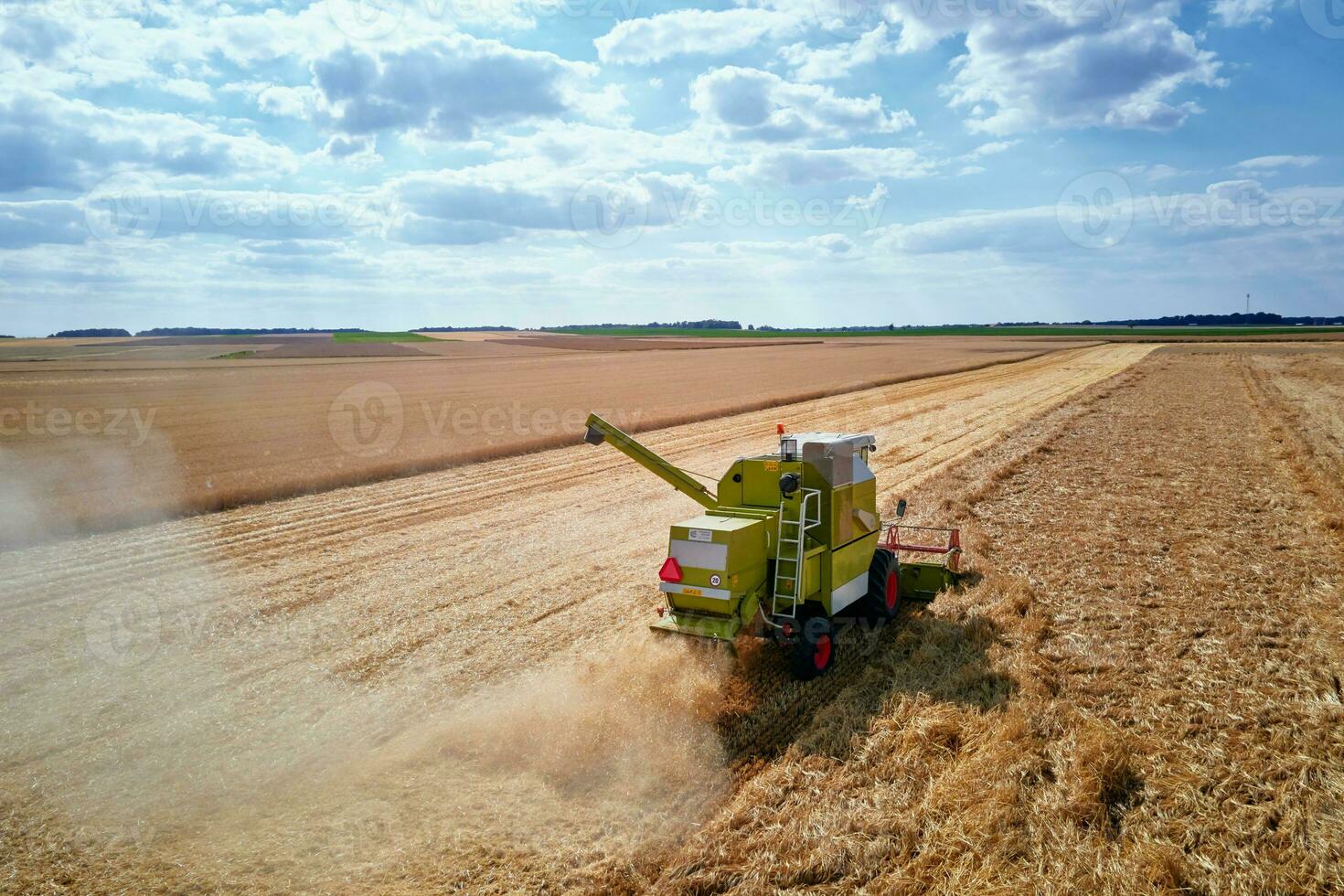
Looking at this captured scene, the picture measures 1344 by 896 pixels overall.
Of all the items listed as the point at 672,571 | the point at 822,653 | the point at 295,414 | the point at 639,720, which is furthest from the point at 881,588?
the point at 295,414

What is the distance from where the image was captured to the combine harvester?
24.6 ft

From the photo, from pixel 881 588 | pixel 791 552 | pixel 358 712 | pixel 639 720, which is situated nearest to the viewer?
pixel 639 720

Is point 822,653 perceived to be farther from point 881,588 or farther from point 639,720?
point 639,720

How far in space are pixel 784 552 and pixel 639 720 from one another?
2.15 m

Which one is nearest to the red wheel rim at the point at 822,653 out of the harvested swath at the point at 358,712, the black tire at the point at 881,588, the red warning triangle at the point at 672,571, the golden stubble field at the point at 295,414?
the harvested swath at the point at 358,712

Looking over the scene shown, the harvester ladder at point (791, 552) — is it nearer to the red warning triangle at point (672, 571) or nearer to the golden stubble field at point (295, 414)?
the red warning triangle at point (672, 571)

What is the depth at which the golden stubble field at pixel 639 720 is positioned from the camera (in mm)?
5547

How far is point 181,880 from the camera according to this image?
5.53 meters

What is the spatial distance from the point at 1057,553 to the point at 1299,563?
310cm

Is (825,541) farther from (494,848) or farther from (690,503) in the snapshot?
(690,503)

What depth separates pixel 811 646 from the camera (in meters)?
7.87

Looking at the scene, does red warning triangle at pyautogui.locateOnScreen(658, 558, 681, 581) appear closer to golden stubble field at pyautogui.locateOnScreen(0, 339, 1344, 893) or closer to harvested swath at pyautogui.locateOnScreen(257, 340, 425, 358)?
golden stubble field at pyautogui.locateOnScreen(0, 339, 1344, 893)

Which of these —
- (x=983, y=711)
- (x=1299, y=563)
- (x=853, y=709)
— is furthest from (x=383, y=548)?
(x=1299, y=563)

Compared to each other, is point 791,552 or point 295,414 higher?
point 791,552
